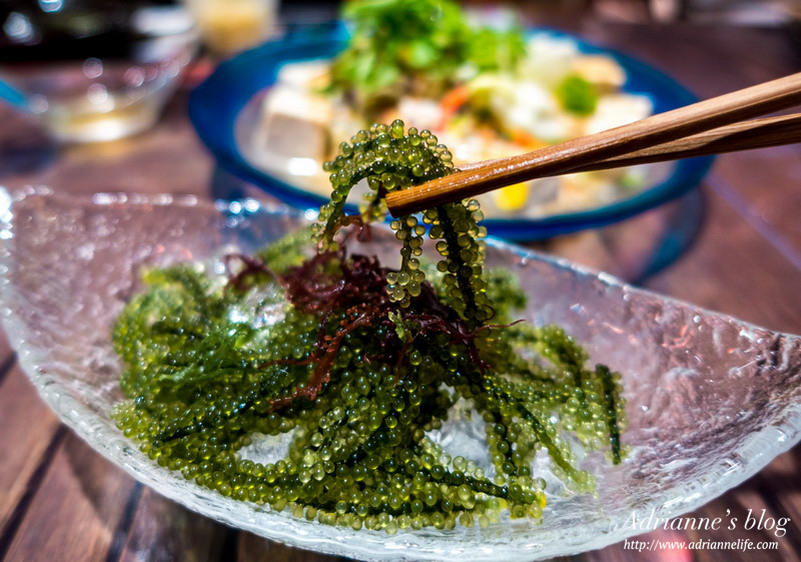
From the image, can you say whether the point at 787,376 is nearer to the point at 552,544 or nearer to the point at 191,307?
the point at 552,544

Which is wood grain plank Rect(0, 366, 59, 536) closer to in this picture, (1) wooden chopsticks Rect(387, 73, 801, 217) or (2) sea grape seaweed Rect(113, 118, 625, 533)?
(2) sea grape seaweed Rect(113, 118, 625, 533)

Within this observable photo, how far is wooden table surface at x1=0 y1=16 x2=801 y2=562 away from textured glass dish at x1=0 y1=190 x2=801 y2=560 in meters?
0.12

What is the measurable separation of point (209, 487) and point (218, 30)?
8.66 ft

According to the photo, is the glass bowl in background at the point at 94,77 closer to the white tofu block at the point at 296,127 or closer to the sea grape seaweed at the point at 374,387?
the white tofu block at the point at 296,127

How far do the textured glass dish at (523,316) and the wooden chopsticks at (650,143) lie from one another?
37cm

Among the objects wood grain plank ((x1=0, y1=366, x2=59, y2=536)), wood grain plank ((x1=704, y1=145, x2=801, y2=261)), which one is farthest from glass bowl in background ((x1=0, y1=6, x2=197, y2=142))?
wood grain plank ((x1=704, y1=145, x2=801, y2=261))

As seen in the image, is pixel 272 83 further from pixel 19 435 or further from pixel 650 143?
pixel 650 143

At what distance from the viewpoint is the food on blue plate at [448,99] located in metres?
1.93

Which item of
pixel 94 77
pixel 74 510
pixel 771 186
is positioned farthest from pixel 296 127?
pixel 771 186

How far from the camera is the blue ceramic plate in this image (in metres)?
1.40

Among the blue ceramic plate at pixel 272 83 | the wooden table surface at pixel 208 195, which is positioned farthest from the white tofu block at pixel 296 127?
the wooden table surface at pixel 208 195

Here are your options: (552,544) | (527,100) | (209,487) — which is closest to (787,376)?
(552,544)

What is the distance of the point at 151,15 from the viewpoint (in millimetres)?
3246

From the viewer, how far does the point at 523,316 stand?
1154 mm
